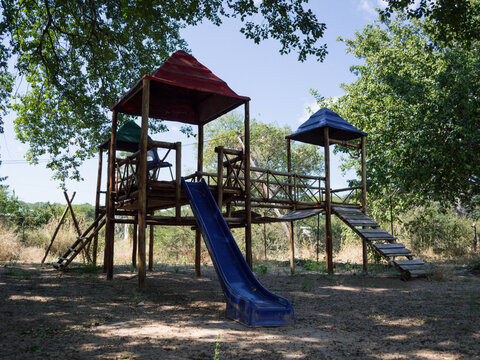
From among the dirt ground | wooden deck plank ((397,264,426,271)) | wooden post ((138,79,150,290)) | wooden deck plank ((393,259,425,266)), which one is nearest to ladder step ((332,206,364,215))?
wooden deck plank ((393,259,425,266))

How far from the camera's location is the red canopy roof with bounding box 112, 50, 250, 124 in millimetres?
8938

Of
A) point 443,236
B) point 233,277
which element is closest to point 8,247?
point 233,277

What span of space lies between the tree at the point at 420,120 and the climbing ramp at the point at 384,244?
265cm

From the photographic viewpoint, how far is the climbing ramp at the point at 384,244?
1088 centimetres

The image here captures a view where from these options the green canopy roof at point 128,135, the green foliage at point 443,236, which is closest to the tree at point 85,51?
the green canopy roof at point 128,135

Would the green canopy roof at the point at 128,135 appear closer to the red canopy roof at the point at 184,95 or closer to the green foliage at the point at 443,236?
the red canopy roof at the point at 184,95

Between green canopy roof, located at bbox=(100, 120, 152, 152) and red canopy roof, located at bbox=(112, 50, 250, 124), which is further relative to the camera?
green canopy roof, located at bbox=(100, 120, 152, 152)

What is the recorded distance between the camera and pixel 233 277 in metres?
6.95

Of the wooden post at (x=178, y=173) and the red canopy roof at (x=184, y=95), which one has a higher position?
the red canopy roof at (x=184, y=95)

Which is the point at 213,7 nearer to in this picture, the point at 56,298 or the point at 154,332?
the point at 56,298

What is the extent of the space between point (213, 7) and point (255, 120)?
811 inches

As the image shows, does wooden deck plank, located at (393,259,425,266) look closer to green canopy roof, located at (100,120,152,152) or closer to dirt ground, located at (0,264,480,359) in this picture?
dirt ground, located at (0,264,480,359)

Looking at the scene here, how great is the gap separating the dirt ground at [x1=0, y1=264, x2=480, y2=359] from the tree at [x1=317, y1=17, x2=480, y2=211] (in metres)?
5.08

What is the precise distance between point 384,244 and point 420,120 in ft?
17.5
